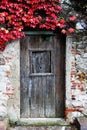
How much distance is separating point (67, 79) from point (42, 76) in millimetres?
612

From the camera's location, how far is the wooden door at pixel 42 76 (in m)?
7.83

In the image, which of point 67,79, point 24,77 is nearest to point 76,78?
point 67,79

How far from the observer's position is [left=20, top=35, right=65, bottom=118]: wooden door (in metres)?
7.83

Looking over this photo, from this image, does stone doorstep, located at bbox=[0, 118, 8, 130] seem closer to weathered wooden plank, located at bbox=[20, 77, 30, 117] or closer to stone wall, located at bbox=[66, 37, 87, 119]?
weathered wooden plank, located at bbox=[20, 77, 30, 117]

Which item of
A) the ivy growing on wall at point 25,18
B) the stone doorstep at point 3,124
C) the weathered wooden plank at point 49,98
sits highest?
the ivy growing on wall at point 25,18

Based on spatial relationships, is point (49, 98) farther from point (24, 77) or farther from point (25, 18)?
point (25, 18)

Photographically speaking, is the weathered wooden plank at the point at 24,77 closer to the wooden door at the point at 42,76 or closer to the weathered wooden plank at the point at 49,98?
the wooden door at the point at 42,76

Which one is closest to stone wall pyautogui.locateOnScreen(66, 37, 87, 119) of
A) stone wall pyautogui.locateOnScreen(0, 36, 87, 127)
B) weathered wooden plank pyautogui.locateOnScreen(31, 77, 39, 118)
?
stone wall pyautogui.locateOnScreen(0, 36, 87, 127)

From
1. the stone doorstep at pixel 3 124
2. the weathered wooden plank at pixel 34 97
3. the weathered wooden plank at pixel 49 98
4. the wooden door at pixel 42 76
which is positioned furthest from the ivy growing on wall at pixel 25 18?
the stone doorstep at pixel 3 124

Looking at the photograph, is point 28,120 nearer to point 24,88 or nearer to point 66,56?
point 24,88

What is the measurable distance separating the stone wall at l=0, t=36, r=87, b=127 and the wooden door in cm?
26

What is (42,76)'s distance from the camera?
310 inches

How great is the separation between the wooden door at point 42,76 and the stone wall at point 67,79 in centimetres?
26

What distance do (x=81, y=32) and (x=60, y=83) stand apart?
50.3 inches
